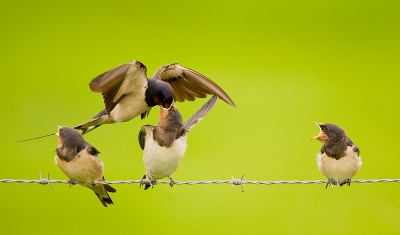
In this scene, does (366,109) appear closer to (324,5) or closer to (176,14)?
(324,5)

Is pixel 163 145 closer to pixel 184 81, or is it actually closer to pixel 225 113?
pixel 184 81

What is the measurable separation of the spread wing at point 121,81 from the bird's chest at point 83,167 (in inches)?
23.5

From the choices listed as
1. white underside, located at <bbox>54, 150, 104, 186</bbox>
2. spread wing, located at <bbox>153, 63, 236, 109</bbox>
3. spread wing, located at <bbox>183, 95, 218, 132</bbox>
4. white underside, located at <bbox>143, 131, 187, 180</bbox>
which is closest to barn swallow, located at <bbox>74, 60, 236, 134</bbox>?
spread wing, located at <bbox>153, 63, 236, 109</bbox>

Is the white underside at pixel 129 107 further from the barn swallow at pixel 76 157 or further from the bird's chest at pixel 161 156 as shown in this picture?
the bird's chest at pixel 161 156

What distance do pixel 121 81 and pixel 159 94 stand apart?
1.44 ft

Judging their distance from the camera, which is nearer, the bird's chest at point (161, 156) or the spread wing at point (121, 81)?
the bird's chest at point (161, 156)

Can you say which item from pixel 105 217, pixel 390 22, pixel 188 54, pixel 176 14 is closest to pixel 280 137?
pixel 105 217

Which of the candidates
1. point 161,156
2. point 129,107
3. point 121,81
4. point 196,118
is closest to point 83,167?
point 161,156

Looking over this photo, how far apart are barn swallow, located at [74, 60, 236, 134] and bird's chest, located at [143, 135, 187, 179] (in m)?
0.71

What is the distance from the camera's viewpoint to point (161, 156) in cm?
685

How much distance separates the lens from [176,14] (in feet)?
76.2

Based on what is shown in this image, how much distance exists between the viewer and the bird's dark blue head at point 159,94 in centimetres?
767

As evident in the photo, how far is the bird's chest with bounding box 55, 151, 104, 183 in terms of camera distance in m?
7.16

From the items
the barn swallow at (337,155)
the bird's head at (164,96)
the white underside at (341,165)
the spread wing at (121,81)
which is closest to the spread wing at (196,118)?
the bird's head at (164,96)
